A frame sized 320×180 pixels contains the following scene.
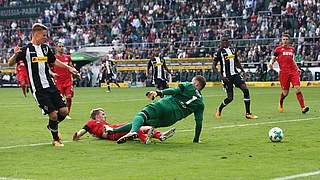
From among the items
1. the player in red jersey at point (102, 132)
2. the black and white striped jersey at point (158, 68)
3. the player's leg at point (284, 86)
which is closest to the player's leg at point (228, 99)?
the player's leg at point (284, 86)

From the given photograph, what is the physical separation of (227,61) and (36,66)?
8.65 metres

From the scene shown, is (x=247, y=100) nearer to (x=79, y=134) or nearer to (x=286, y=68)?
(x=286, y=68)

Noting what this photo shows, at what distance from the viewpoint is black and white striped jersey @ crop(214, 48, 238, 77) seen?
21.1m

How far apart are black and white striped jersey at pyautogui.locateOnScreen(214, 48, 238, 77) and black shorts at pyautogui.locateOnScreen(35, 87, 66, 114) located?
27.4ft

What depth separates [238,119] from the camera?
19891 millimetres

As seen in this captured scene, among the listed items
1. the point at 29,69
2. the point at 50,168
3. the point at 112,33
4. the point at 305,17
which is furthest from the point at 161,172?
the point at 112,33

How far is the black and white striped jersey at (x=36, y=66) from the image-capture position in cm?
1354

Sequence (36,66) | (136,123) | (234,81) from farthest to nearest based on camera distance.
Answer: (234,81), (36,66), (136,123)

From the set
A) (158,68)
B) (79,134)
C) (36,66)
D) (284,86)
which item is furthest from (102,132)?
(158,68)

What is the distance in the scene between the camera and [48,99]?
44.4 feet

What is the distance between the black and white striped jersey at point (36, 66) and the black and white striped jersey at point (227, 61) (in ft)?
27.7

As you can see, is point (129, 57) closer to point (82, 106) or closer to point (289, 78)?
point (82, 106)

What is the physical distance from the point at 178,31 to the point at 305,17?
10.1 m

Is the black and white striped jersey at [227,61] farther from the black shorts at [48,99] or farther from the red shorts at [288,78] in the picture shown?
the black shorts at [48,99]
